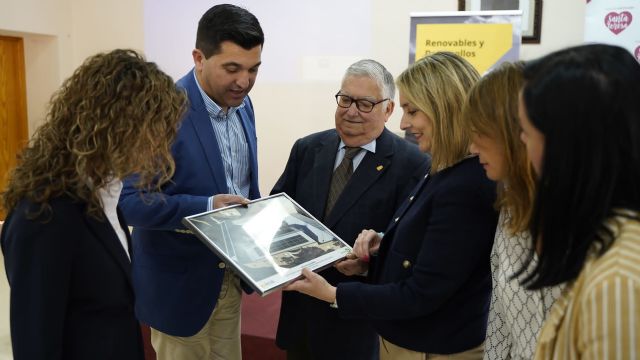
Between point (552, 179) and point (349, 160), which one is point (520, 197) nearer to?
point (552, 179)

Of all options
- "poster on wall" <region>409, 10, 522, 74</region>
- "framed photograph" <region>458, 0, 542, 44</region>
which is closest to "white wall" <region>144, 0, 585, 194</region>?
"framed photograph" <region>458, 0, 542, 44</region>

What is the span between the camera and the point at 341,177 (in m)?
2.01

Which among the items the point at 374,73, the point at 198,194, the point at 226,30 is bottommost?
the point at 198,194

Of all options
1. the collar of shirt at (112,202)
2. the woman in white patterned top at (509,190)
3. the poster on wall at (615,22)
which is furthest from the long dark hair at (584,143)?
the poster on wall at (615,22)

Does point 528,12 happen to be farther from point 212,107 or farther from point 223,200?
point 223,200

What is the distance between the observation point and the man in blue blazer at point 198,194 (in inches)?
72.2

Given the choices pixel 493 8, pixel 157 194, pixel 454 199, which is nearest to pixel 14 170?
pixel 157 194

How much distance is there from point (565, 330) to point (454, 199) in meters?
0.54

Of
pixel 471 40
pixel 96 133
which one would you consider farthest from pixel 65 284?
pixel 471 40

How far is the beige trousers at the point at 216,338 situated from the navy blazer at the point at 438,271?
62 centimetres

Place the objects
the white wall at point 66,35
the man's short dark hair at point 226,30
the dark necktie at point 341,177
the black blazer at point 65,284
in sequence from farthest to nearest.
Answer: the white wall at point 66,35 → the dark necktie at point 341,177 → the man's short dark hair at point 226,30 → the black blazer at point 65,284

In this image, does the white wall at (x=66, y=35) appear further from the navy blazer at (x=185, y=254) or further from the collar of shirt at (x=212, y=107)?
the navy blazer at (x=185, y=254)

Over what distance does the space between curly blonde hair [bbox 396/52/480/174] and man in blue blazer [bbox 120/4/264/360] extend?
69 cm

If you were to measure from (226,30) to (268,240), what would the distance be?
0.75 meters
